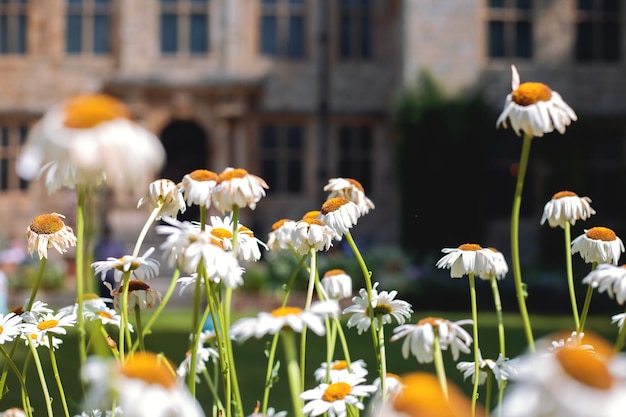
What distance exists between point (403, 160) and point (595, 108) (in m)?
3.48

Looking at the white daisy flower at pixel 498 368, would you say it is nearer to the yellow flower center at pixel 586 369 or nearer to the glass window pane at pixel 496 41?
the yellow flower center at pixel 586 369

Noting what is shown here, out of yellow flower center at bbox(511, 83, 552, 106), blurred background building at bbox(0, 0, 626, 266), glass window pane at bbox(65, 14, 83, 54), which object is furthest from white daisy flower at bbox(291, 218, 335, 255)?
glass window pane at bbox(65, 14, 83, 54)

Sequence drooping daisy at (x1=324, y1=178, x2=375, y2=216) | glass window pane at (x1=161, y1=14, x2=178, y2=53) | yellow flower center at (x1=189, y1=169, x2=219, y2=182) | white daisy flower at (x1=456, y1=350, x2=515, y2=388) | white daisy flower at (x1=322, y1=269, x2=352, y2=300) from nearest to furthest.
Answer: yellow flower center at (x1=189, y1=169, x2=219, y2=182), white daisy flower at (x1=456, y1=350, x2=515, y2=388), white daisy flower at (x1=322, y1=269, x2=352, y2=300), drooping daisy at (x1=324, y1=178, x2=375, y2=216), glass window pane at (x1=161, y1=14, x2=178, y2=53)

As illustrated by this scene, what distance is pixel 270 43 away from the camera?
1503 centimetres

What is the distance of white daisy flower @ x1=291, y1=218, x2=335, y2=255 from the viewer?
170 cm

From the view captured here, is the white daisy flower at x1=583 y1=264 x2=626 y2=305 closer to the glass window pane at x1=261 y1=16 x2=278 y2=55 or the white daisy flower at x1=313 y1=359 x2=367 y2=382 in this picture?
the white daisy flower at x1=313 y1=359 x2=367 y2=382

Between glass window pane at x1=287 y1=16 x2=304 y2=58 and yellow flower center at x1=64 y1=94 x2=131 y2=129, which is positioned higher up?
glass window pane at x1=287 y1=16 x2=304 y2=58

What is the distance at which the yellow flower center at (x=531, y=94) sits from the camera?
4.46 feet

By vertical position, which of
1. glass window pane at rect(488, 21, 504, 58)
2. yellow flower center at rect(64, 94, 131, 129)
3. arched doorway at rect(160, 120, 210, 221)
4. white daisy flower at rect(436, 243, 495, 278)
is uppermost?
glass window pane at rect(488, 21, 504, 58)

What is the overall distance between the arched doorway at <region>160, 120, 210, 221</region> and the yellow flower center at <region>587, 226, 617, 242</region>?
47.7 feet

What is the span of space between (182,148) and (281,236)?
14.7 metres

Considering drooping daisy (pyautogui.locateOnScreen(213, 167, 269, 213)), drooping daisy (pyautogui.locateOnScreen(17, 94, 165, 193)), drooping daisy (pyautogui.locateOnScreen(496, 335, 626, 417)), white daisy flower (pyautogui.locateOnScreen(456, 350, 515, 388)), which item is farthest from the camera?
white daisy flower (pyautogui.locateOnScreen(456, 350, 515, 388))

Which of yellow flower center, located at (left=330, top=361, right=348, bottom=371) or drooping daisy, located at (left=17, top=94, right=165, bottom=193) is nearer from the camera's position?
drooping daisy, located at (left=17, top=94, right=165, bottom=193)

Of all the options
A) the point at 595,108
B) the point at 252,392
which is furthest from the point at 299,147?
the point at 252,392
